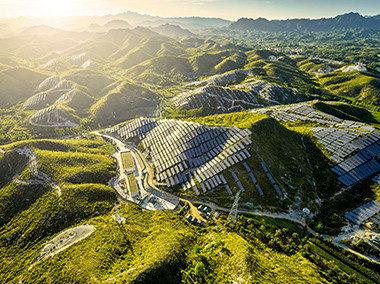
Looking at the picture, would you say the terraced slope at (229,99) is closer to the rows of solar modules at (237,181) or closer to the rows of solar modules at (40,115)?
the rows of solar modules at (237,181)

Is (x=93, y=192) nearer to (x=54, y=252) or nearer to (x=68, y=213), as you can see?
(x=68, y=213)

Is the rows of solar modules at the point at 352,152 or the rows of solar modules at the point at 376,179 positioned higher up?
the rows of solar modules at the point at 352,152

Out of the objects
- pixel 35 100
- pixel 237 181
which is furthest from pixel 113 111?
pixel 237 181

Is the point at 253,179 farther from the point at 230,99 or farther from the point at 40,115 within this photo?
the point at 40,115

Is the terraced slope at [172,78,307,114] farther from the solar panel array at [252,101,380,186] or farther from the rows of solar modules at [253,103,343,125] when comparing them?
the solar panel array at [252,101,380,186]

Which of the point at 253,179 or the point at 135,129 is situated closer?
the point at 253,179

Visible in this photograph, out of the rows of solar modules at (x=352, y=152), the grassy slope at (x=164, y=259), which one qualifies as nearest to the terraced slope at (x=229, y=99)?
the rows of solar modules at (x=352, y=152)
